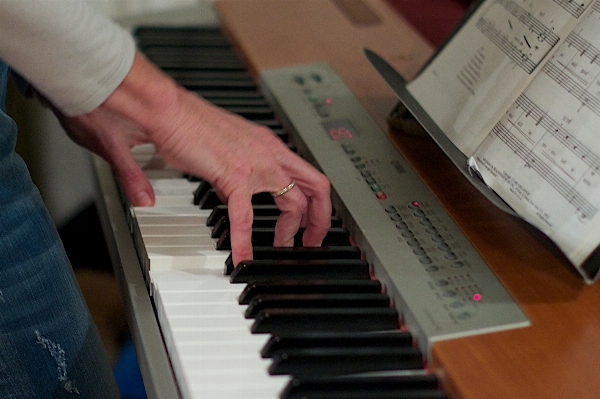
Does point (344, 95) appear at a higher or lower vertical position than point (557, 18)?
lower

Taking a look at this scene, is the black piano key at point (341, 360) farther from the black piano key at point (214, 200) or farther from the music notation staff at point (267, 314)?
the black piano key at point (214, 200)

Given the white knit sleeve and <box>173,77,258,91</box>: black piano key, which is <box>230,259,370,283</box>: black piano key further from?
<box>173,77,258,91</box>: black piano key

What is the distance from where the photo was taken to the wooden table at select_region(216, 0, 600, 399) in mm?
845

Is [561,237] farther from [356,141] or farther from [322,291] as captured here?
[356,141]

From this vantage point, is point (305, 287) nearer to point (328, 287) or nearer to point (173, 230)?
point (328, 287)

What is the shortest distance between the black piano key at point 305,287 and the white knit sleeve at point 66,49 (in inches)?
15.0

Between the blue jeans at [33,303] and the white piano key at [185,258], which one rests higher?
the white piano key at [185,258]

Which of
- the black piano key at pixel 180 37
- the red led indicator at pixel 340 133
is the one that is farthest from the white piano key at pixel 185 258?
the black piano key at pixel 180 37

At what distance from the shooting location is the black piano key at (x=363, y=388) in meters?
0.83

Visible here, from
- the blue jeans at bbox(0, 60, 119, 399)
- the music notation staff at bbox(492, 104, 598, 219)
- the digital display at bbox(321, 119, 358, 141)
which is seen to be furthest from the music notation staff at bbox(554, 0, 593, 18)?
the blue jeans at bbox(0, 60, 119, 399)

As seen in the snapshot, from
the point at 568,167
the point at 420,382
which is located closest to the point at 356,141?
the point at 568,167

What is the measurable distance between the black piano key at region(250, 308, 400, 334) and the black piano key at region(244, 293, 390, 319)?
0.02m

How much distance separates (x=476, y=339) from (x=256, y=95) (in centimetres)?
83

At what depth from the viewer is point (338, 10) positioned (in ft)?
6.19
